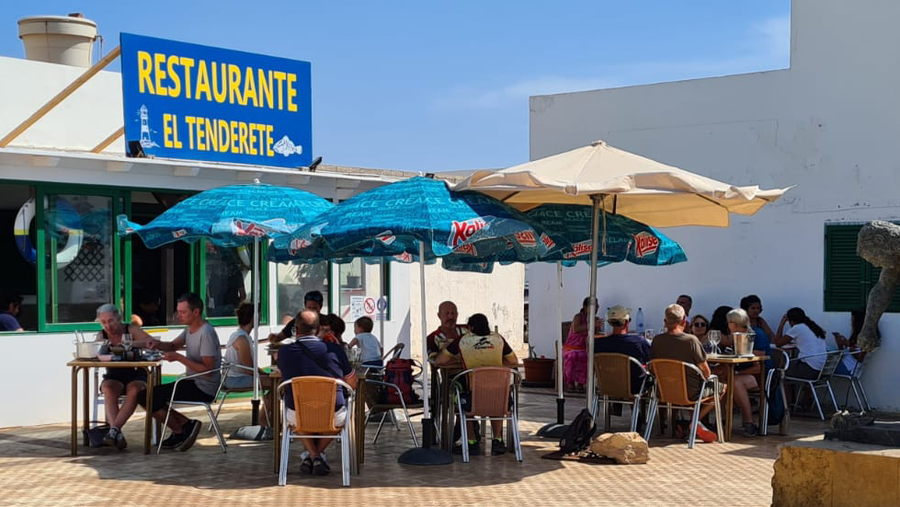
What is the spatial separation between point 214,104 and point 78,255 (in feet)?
9.53

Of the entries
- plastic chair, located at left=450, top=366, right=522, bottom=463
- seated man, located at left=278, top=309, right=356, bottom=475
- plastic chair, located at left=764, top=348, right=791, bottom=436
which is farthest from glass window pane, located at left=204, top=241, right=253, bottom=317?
plastic chair, located at left=764, top=348, right=791, bottom=436

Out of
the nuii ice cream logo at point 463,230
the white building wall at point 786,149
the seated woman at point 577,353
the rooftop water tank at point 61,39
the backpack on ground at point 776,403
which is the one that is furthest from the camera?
the rooftop water tank at point 61,39

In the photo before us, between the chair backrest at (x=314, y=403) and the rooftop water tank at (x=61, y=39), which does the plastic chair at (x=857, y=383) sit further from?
the rooftop water tank at (x=61, y=39)

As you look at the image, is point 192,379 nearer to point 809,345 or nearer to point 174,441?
point 174,441

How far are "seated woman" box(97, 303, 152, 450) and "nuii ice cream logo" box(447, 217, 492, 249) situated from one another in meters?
3.40

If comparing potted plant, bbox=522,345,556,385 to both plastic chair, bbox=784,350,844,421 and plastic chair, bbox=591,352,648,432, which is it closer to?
plastic chair, bbox=784,350,844,421

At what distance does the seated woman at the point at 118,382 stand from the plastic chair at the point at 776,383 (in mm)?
5960

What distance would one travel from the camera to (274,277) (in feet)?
49.0

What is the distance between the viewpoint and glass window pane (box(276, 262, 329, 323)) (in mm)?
15070

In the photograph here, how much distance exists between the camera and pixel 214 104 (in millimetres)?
14648

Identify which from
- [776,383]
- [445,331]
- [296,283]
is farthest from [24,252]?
[776,383]

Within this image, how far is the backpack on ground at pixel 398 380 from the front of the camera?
10.3 m

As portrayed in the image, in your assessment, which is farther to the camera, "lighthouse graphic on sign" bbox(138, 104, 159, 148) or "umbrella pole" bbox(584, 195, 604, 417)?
"lighthouse graphic on sign" bbox(138, 104, 159, 148)

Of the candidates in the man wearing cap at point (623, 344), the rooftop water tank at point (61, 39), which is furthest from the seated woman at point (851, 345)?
the rooftop water tank at point (61, 39)
